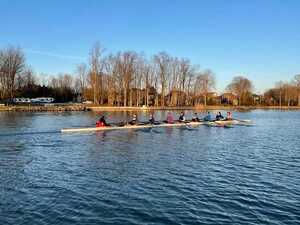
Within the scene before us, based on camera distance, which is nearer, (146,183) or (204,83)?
(146,183)

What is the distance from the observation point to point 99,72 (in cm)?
11369

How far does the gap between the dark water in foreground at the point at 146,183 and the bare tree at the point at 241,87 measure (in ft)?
429

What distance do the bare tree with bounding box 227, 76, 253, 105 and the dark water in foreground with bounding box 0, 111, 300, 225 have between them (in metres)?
131

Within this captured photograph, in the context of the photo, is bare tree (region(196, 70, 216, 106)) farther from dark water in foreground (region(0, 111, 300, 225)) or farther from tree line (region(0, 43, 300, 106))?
dark water in foreground (region(0, 111, 300, 225))

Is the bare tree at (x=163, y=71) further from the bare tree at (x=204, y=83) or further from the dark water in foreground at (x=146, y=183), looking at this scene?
the dark water in foreground at (x=146, y=183)

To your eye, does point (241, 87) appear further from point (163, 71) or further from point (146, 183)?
point (146, 183)

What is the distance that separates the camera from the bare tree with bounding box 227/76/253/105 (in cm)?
15938

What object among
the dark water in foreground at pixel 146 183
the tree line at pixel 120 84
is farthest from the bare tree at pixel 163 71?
the dark water in foreground at pixel 146 183

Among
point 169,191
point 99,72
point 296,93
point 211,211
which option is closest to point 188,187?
point 169,191

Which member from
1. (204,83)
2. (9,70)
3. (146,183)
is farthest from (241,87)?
(146,183)

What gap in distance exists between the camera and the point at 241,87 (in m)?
160

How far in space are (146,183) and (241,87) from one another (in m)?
148

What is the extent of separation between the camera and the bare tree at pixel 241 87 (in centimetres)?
15938

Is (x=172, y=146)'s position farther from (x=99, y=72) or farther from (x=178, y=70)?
(x=178, y=70)
